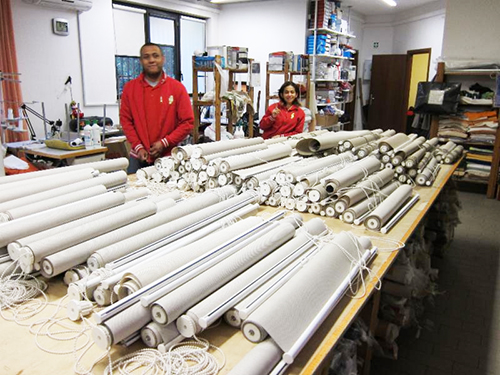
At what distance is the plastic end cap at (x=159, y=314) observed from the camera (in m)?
1.07

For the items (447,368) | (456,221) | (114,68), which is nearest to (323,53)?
(114,68)

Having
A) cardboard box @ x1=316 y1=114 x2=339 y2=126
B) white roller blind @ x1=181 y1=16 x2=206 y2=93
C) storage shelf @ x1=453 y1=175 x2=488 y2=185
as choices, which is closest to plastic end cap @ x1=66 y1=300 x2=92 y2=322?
storage shelf @ x1=453 y1=175 x2=488 y2=185

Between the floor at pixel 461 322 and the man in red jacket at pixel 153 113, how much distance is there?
2076 millimetres

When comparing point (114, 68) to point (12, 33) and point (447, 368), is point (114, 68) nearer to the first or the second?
point (12, 33)

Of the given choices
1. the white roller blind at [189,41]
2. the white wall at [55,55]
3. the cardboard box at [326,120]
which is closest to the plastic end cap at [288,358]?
the white wall at [55,55]

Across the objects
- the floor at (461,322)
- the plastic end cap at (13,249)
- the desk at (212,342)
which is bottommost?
the floor at (461,322)

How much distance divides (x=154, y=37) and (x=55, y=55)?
2.30 metres

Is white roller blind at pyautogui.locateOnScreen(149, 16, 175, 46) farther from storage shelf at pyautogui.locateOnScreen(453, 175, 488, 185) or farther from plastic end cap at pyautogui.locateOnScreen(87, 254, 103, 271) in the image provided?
plastic end cap at pyautogui.locateOnScreen(87, 254, 103, 271)

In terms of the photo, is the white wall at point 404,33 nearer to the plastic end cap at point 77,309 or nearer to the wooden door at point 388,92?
the wooden door at point 388,92

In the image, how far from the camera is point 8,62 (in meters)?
5.00

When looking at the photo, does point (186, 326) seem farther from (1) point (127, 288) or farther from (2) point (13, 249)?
(2) point (13, 249)

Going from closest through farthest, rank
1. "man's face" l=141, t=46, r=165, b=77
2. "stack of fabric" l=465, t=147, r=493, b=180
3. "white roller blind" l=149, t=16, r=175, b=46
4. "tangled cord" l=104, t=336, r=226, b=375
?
"tangled cord" l=104, t=336, r=226, b=375 < "man's face" l=141, t=46, r=165, b=77 < "stack of fabric" l=465, t=147, r=493, b=180 < "white roller blind" l=149, t=16, r=175, b=46

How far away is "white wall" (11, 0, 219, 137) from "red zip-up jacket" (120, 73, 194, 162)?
287 cm

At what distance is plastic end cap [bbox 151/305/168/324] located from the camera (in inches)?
42.0
